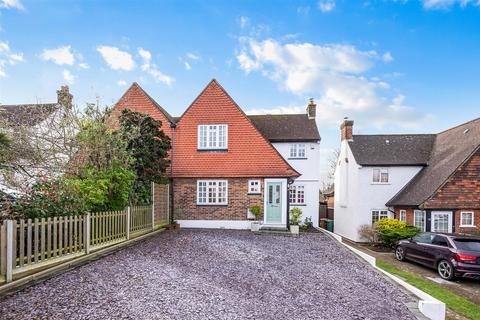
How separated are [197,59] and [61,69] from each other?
7200 millimetres

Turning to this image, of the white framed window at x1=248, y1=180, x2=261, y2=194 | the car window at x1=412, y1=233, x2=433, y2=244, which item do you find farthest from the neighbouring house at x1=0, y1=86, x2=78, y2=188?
the car window at x1=412, y1=233, x2=433, y2=244

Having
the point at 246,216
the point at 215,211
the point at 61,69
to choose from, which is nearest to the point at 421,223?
the point at 246,216

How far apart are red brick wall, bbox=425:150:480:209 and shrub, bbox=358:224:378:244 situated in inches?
183

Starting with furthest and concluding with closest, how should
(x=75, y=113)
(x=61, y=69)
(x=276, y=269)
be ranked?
(x=61, y=69), (x=75, y=113), (x=276, y=269)

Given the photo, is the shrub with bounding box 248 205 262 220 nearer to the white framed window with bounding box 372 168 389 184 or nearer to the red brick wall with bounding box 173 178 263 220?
the red brick wall with bounding box 173 178 263 220

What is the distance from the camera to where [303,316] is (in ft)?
17.0

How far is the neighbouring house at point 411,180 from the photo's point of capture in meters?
18.7

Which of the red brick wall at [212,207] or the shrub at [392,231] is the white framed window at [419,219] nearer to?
the shrub at [392,231]

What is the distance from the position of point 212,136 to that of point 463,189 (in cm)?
1653

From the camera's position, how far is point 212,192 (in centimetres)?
1744

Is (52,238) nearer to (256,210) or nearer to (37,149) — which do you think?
(37,149)

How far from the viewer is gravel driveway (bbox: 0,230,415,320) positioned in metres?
5.02

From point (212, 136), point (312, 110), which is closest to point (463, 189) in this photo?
point (312, 110)

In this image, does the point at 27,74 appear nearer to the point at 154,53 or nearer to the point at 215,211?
the point at 154,53
